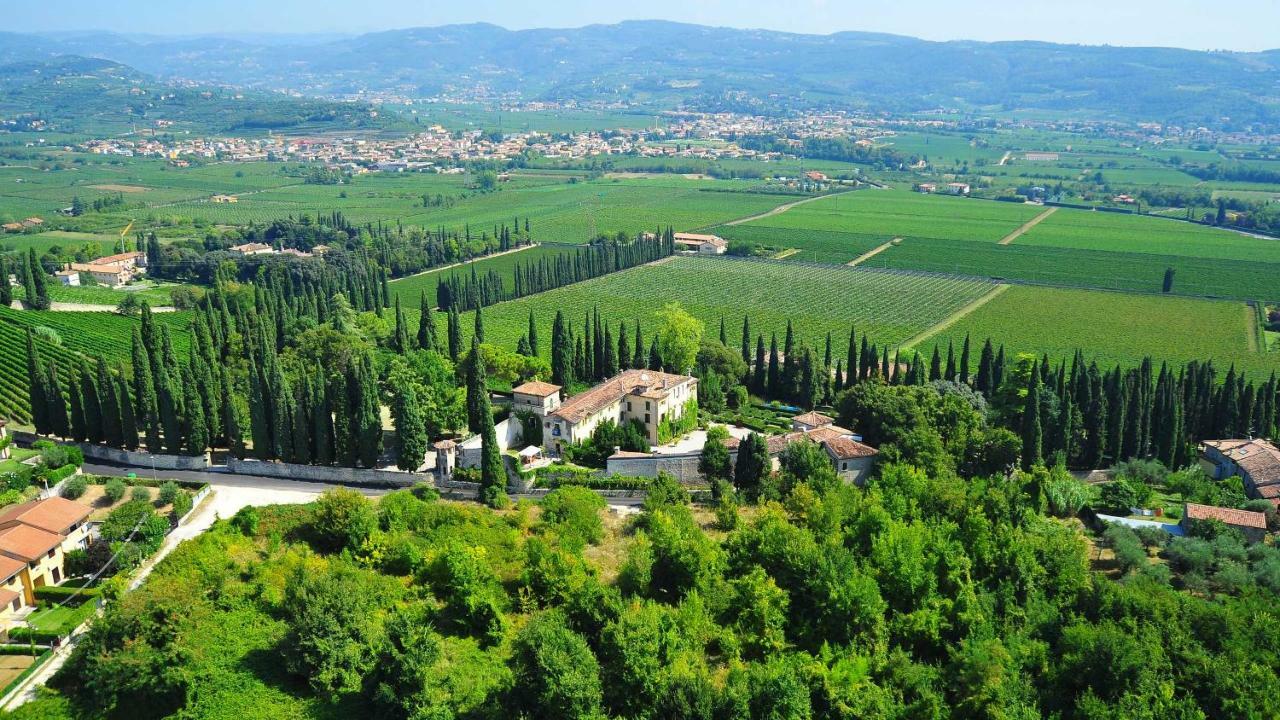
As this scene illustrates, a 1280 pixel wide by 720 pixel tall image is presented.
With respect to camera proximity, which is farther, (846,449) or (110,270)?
(110,270)

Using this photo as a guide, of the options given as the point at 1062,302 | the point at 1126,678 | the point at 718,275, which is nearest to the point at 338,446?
the point at 1126,678

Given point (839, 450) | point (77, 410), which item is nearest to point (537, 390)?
point (839, 450)

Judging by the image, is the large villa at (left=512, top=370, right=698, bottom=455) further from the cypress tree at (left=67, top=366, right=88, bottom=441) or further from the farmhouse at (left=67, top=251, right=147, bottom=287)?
the farmhouse at (left=67, top=251, right=147, bottom=287)

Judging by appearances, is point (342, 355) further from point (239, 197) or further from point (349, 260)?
point (239, 197)

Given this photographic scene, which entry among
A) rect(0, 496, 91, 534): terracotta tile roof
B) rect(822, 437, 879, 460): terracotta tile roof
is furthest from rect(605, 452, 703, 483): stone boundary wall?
rect(0, 496, 91, 534): terracotta tile roof

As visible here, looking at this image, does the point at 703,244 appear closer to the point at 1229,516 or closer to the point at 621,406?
the point at 621,406

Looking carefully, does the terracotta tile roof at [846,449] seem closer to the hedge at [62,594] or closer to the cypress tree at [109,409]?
the hedge at [62,594]
